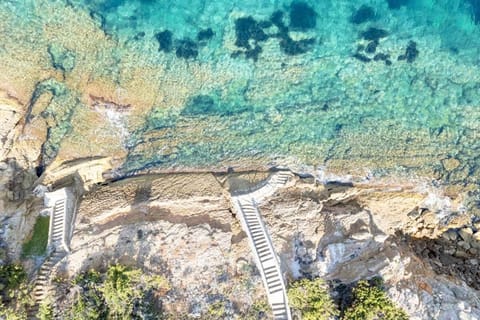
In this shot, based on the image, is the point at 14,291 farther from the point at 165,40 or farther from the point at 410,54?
the point at 410,54

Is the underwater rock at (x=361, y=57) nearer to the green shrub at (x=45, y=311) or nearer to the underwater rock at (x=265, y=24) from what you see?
the underwater rock at (x=265, y=24)

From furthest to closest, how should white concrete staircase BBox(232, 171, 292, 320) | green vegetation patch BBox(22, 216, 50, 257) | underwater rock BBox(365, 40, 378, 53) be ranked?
underwater rock BBox(365, 40, 378, 53) → green vegetation patch BBox(22, 216, 50, 257) → white concrete staircase BBox(232, 171, 292, 320)

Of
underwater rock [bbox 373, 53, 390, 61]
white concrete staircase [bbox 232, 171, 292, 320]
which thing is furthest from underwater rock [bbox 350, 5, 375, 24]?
white concrete staircase [bbox 232, 171, 292, 320]

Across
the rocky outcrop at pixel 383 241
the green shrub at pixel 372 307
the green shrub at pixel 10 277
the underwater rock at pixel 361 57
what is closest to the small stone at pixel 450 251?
the rocky outcrop at pixel 383 241

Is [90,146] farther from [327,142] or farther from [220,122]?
[327,142]

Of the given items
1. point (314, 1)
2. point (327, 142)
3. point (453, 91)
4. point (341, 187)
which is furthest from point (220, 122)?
point (453, 91)

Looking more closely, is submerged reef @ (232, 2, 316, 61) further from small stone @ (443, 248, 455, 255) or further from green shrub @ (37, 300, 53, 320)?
green shrub @ (37, 300, 53, 320)

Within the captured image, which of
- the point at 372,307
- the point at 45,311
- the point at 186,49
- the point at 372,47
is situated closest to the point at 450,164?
the point at 372,47

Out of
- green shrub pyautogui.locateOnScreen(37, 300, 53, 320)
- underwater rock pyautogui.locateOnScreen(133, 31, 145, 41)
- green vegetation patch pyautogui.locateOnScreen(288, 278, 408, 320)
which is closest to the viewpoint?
green shrub pyautogui.locateOnScreen(37, 300, 53, 320)
